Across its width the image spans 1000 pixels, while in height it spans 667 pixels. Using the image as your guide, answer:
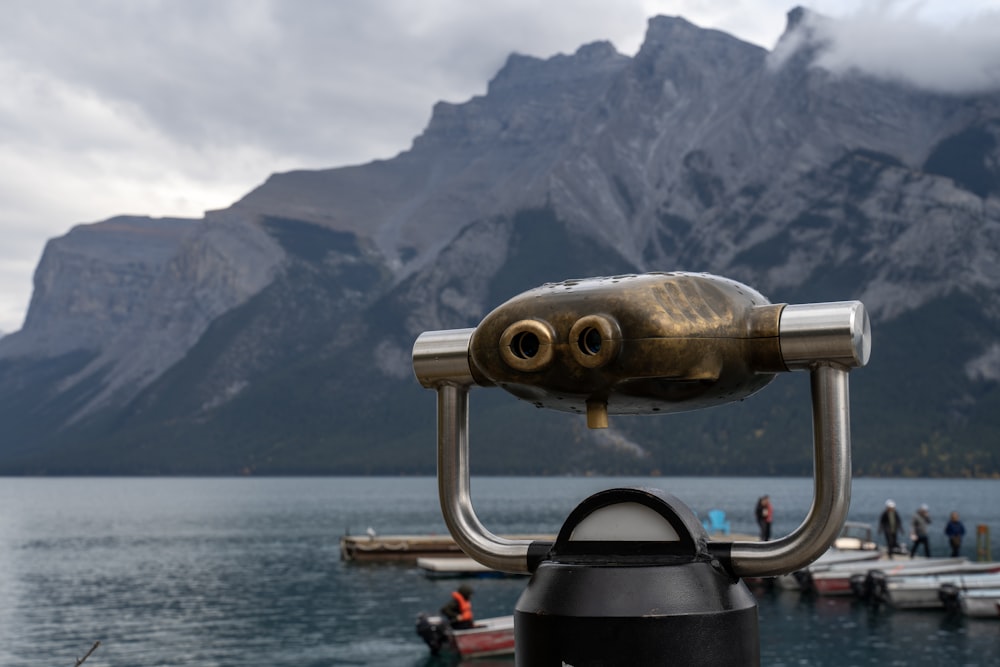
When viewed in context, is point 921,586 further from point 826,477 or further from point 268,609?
point 826,477

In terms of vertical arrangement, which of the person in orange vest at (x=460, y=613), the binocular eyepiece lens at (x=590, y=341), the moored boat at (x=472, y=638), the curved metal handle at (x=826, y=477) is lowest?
the moored boat at (x=472, y=638)

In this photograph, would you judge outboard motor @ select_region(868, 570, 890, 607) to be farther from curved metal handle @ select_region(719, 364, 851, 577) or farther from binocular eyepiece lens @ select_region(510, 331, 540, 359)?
binocular eyepiece lens @ select_region(510, 331, 540, 359)

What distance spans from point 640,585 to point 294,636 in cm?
4144

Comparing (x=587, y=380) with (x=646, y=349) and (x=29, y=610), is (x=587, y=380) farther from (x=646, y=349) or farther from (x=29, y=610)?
(x=29, y=610)

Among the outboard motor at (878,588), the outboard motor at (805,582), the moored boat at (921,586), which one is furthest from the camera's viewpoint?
→ the outboard motor at (805,582)

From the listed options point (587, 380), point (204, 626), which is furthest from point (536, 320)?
point (204, 626)

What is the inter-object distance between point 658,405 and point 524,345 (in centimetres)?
33

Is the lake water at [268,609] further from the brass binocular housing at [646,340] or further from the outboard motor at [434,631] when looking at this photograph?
the outboard motor at [434,631]

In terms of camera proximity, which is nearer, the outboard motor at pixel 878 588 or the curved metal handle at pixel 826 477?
the curved metal handle at pixel 826 477

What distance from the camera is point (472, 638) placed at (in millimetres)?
31672

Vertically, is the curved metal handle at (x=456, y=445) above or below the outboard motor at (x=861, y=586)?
above

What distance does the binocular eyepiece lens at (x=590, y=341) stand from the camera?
8.35 feet

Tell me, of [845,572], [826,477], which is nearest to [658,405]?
[826,477]

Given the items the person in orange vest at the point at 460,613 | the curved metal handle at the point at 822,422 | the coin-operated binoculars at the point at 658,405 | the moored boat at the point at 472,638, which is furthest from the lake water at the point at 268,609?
the person in orange vest at the point at 460,613
